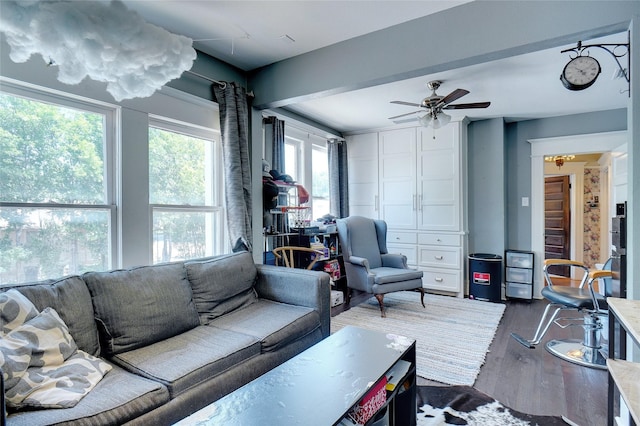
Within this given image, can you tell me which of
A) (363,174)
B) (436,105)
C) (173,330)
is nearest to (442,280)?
(363,174)

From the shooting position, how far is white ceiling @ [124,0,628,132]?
2154 mm

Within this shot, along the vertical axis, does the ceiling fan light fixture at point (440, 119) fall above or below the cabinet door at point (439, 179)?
above

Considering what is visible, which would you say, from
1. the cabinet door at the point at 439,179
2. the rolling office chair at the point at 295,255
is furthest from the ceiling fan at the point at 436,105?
the rolling office chair at the point at 295,255

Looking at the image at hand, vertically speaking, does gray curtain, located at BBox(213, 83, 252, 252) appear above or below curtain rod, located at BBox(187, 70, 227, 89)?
below

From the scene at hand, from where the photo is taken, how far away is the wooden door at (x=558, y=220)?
18.8 feet

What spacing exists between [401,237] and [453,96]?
2.42 meters

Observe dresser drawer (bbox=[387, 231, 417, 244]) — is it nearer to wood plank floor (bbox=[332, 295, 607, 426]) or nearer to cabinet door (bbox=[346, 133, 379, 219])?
cabinet door (bbox=[346, 133, 379, 219])

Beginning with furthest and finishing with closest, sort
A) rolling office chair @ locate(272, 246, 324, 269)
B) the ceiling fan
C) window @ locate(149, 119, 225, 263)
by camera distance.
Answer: rolling office chair @ locate(272, 246, 324, 269) → the ceiling fan → window @ locate(149, 119, 225, 263)

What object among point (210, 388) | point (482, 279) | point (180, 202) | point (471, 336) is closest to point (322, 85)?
point (180, 202)

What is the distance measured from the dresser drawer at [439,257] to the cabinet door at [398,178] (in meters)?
0.41

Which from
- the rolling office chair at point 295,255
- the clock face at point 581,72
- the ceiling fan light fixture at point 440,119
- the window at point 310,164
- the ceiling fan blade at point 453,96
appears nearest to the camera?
the clock face at point 581,72

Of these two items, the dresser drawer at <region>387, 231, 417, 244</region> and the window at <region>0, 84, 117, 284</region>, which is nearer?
the window at <region>0, 84, 117, 284</region>

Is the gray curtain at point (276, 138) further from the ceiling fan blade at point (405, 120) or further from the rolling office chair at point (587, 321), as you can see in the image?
the rolling office chair at point (587, 321)

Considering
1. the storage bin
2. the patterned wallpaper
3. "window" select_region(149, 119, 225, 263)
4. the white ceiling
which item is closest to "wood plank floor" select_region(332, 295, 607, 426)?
the storage bin
